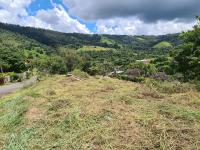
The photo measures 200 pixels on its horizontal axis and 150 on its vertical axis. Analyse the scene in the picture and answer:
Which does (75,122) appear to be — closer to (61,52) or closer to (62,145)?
(62,145)

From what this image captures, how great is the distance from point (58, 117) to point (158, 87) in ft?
18.7

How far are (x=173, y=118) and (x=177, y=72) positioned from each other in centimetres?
1676

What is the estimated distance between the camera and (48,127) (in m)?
7.21

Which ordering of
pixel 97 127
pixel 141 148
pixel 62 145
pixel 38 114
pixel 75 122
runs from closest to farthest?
pixel 141 148, pixel 62 145, pixel 97 127, pixel 75 122, pixel 38 114

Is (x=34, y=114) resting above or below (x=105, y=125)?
below

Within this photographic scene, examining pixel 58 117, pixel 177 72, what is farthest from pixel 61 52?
pixel 58 117

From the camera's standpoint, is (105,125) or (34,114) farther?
(34,114)

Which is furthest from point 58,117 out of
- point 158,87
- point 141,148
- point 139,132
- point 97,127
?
point 158,87

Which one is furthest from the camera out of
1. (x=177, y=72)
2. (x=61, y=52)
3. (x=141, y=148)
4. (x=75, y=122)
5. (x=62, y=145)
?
(x=61, y=52)

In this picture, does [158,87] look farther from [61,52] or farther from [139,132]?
[61,52]

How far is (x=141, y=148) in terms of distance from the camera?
541 centimetres

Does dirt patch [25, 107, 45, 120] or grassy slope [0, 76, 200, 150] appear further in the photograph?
dirt patch [25, 107, 45, 120]

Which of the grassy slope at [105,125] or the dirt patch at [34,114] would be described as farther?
the dirt patch at [34,114]

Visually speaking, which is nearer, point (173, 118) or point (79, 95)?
point (173, 118)
